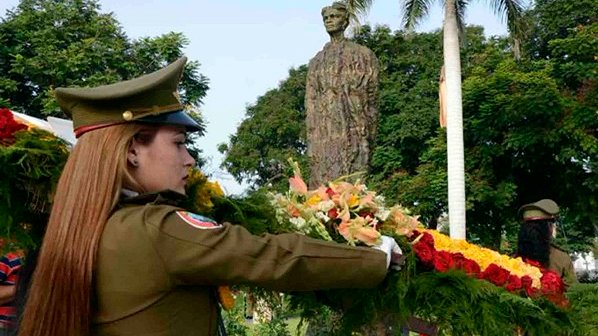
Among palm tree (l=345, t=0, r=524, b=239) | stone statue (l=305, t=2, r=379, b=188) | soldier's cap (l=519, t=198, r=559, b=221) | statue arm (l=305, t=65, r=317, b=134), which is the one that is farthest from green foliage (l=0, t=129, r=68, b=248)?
palm tree (l=345, t=0, r=524, b=239)

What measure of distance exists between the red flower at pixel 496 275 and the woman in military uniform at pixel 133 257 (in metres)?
0.73

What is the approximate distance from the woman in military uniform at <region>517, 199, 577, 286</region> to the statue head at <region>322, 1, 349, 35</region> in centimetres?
237

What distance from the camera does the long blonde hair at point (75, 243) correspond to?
1818 mm

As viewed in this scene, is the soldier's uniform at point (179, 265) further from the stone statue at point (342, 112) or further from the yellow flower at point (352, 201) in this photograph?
the stone statue at point (342, 112)

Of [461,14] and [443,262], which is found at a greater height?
[461,14]

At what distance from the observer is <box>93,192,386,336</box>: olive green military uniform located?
1807mm

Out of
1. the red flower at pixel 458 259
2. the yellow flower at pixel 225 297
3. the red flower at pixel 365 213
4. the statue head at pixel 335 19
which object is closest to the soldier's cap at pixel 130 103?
the yellow flower at pixel 225 297

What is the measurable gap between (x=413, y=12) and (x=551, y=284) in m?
15.8

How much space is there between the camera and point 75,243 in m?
1.83

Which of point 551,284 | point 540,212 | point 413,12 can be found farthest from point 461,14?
point 551,284

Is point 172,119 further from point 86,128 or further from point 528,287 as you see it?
point 528,287

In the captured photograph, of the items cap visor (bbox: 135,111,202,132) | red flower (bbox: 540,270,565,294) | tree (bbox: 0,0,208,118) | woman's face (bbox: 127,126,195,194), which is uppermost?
tree (bbox: 0,0,208,118)

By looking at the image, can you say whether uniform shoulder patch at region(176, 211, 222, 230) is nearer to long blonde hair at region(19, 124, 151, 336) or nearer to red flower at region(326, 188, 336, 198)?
long blonde hair at region(19, 124, 151, 336)

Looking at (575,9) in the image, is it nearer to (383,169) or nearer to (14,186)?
(383,169)
